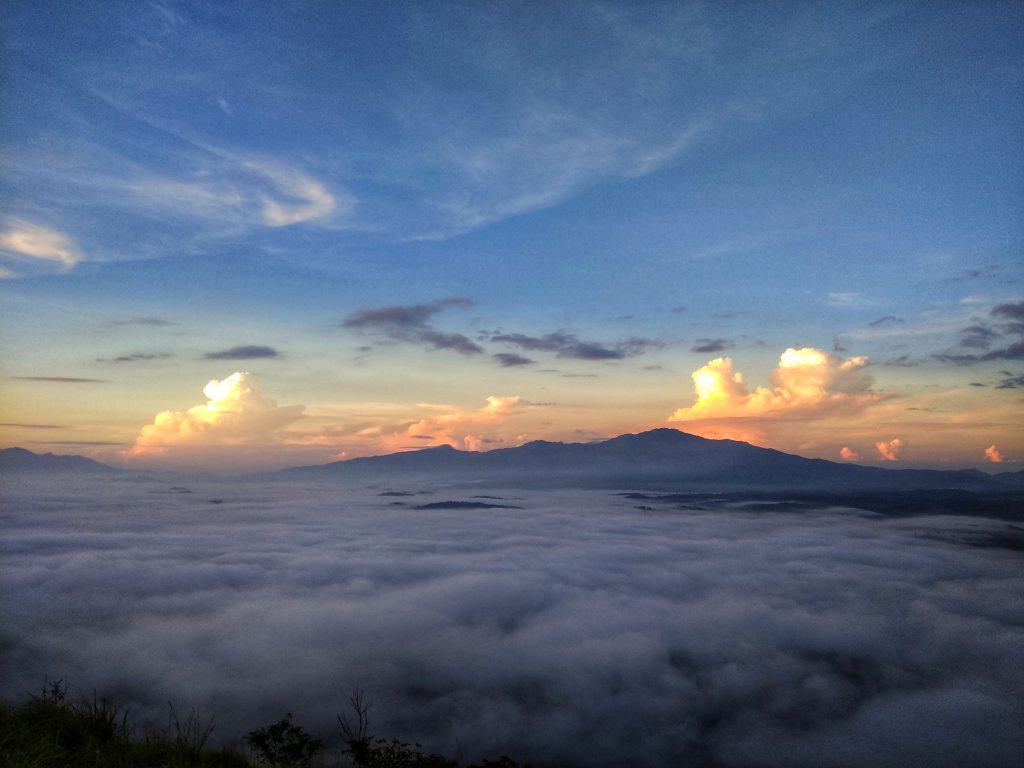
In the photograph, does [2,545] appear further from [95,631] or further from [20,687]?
[20,687]

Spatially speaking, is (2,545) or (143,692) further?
(2,545)

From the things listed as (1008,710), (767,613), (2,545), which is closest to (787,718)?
(1008,710)

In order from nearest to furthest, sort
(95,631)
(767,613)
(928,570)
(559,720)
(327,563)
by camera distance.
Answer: (559,720)
(95,631)
(767,613)
(327,563)
(928,570)

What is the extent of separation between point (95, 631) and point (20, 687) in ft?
137

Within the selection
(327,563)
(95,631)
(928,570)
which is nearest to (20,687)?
(95,631)

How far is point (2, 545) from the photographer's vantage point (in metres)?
162

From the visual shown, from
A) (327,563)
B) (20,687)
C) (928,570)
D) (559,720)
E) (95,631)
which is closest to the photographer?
(20,687)

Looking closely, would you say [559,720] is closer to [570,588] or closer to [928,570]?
[570,588]

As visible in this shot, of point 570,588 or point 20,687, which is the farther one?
point 570,588

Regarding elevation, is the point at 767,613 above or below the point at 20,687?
below

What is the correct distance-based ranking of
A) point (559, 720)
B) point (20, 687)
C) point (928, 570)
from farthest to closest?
point (928, 570)
point (559, 720)
point (20, 687)

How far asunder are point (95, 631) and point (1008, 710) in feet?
→ 515

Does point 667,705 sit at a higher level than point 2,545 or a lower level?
lower

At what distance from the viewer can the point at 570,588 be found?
136375mm
